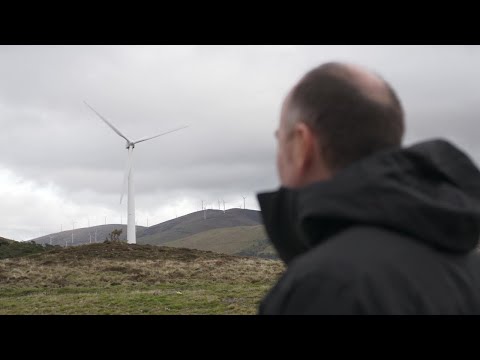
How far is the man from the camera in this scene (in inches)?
66.4

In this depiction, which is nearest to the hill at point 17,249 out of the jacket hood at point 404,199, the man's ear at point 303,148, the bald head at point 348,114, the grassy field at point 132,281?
the grassy field at point 132,281

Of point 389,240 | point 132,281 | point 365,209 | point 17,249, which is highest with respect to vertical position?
point 17,249

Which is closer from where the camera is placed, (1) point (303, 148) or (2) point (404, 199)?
(2) point (404, 199)

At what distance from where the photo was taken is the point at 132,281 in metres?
34.4

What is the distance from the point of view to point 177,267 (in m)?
39.6

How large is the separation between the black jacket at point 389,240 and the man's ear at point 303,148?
Result: 0.46ft

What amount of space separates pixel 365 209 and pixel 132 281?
33.9m

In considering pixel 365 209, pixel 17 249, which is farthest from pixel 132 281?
pixel 365 209

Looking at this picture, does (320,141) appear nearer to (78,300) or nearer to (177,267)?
(78,300)

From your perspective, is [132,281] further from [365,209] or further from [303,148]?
[365,209]

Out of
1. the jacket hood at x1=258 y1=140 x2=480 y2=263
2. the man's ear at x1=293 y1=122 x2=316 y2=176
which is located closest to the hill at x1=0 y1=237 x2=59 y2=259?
the man's ear at x1=293 y1=122 x2=316 y2=176

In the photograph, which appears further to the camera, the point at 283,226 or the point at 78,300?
the point at 78,300
